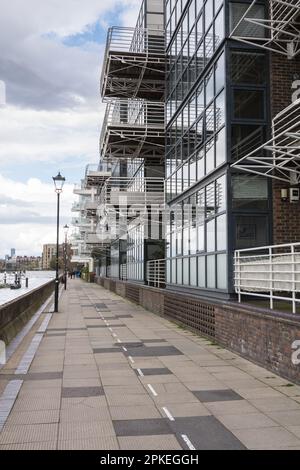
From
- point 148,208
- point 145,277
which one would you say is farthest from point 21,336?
point 145,277

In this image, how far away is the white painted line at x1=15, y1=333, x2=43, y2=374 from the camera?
10219mm

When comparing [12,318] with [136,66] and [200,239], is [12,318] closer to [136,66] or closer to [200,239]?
[200,239]

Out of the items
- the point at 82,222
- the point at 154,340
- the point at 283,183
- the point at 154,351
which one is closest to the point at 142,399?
the point at 154,351

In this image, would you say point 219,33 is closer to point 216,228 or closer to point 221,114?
point 221,114

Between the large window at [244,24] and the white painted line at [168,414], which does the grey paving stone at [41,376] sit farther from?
the large window at [244,24]

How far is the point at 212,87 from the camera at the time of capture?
15352 millimetres

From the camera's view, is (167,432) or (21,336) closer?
(167,432)

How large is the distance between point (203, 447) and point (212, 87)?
456 inches

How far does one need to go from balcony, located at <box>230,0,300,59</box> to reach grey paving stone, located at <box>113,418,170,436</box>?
952 cm

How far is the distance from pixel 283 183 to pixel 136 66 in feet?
41.0

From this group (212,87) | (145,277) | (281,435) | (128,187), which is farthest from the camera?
(128,187)

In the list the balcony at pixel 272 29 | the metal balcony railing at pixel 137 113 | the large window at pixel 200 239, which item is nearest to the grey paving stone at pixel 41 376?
the large window at pixel 200 239

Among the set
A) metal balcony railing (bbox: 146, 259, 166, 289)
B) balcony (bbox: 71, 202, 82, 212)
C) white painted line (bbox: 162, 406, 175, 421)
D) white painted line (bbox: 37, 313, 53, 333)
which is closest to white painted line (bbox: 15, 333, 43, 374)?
white painted line (bbox: 37, 313, 53, 333)

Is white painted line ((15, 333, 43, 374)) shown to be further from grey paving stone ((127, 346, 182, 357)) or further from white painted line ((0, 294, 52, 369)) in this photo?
grey paving stone ((127, 346, 182, 357))
